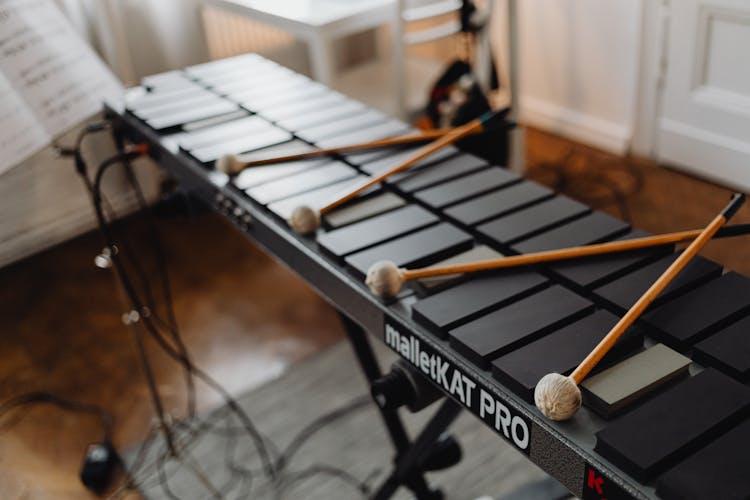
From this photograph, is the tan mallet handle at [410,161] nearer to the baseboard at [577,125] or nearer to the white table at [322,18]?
the white table at [322,18]

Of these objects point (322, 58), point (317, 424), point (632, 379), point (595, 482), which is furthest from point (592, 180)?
point (595, 482)

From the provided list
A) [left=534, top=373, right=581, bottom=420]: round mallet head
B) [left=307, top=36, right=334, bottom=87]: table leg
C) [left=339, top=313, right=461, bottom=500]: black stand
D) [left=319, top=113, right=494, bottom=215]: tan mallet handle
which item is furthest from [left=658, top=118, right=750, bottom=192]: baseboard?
[left=534, top=373, right=581, bottom=420]: round mallet head

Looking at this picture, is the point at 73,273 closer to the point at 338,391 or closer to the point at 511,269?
the point at 338,391

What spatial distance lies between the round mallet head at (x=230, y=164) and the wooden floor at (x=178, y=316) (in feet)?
2.88

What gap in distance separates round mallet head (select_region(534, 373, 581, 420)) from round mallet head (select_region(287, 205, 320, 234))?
58cm

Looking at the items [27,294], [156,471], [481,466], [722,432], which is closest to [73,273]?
[27,294]

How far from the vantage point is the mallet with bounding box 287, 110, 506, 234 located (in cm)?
143

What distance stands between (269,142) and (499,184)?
533 mm

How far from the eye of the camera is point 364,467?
2.03 m

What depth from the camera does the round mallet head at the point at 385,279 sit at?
Result: 1.23 metres

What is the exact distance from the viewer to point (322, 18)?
2.46m

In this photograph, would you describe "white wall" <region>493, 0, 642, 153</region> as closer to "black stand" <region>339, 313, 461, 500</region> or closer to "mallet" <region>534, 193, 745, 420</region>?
"black stand" <region>339, 313, 461, 500</region>

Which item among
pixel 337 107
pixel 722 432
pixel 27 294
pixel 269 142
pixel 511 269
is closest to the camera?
pixel 722 432

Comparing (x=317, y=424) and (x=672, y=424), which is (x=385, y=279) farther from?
(x=317, y=424)
